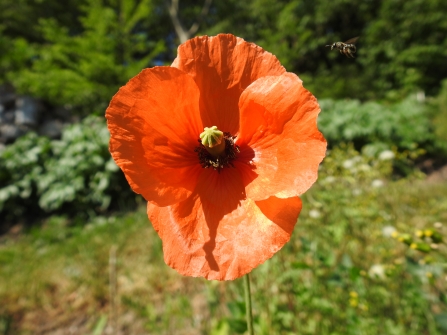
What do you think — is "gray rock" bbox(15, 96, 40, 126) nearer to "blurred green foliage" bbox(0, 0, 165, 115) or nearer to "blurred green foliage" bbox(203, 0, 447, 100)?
"blurred green foliage" bbox(0, 0, 165, 115)

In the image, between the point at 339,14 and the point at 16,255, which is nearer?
the point at 16,255

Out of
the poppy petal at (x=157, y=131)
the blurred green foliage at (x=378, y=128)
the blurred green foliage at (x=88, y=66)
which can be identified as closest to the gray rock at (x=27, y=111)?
the blurred green foliage at (x=88, y=66)

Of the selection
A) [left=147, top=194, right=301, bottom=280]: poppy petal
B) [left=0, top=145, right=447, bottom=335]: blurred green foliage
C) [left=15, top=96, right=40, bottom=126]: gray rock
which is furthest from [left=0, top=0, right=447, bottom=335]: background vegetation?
[left=147, top=194, right=301, bottom=280]: poppy petal

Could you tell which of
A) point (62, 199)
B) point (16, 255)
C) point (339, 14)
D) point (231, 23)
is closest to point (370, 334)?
point (16, 255)

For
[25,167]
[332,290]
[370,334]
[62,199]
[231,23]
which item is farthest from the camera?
[231,23]

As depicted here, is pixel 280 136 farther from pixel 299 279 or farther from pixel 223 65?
pixel 299 279

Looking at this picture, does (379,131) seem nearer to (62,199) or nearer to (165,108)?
(62,199)
